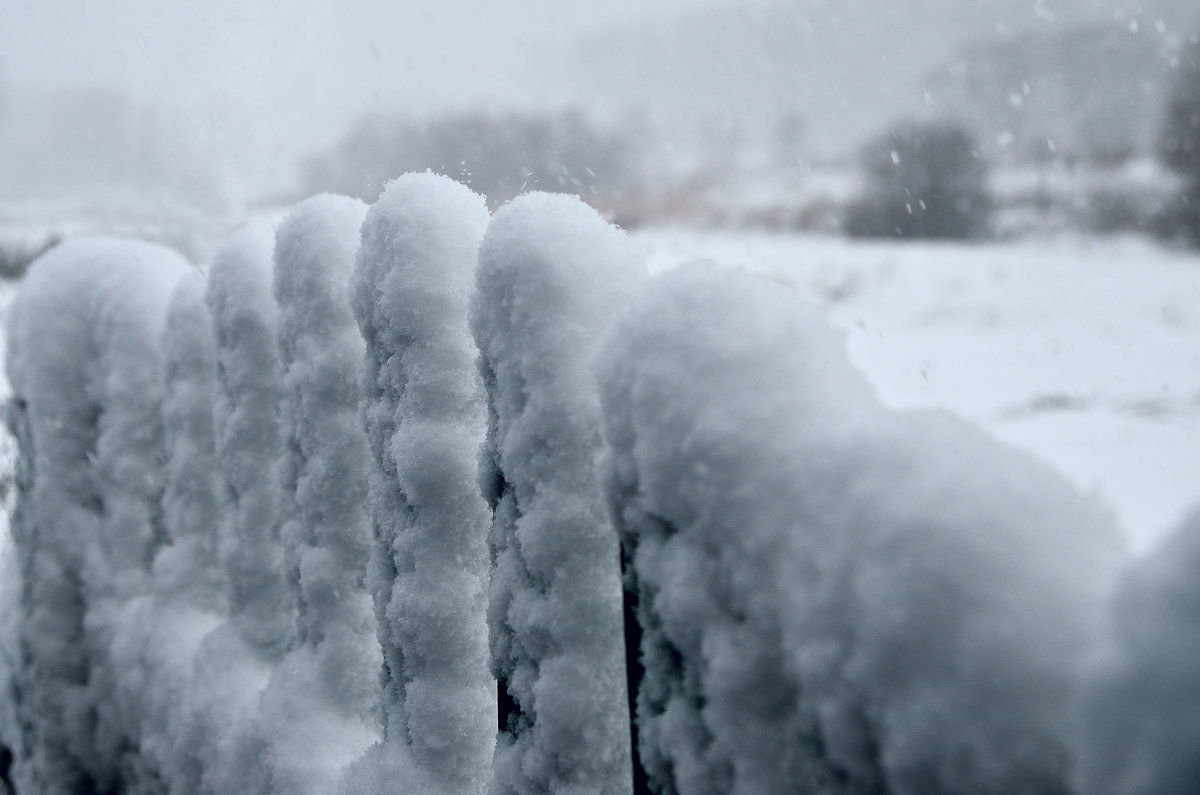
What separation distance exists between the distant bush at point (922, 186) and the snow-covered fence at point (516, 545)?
15.9 metres

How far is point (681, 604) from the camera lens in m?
0.91

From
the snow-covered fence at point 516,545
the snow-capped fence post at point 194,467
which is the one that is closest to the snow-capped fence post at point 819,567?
the snow-covered fence at point 516,545

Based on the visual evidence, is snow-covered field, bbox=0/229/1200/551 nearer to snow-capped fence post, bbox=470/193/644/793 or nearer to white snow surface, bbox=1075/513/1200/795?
snow-capped fence post, bbox=470/193/644/793

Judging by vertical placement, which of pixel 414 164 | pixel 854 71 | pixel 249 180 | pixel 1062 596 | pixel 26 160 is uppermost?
pixel 854 71

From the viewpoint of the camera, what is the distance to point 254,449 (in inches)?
70.1

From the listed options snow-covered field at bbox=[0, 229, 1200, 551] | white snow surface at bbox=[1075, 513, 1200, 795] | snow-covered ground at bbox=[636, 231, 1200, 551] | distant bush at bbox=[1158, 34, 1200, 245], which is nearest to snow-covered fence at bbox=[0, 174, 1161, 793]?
white snow surface at bbox=[1075, 513, 1200, 795]

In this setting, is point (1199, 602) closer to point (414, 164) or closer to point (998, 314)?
point (414, 164)

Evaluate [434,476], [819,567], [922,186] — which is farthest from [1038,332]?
[819,567]

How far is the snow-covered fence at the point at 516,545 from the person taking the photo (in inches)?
25.1

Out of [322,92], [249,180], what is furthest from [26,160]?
[249,180]

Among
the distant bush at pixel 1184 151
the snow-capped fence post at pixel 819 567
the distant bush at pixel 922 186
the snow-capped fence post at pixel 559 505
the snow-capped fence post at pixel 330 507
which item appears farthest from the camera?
the distant bush at pixel 922 186

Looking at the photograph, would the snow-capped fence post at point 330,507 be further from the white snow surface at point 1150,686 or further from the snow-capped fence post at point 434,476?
the white snow surface at point 1150,686

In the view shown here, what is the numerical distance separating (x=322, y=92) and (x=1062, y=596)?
10.5 meters

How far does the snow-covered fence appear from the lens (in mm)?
639
